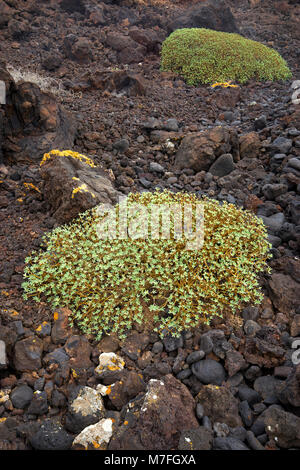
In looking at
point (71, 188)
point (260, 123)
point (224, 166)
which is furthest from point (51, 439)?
point (260, 123)

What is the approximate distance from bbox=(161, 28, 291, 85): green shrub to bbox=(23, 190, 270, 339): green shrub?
9.26m

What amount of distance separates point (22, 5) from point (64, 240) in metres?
14.2

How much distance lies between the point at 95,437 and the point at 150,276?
1.90 m

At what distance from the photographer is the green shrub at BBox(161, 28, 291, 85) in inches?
473

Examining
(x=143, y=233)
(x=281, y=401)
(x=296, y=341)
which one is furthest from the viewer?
(x=143, y=233)

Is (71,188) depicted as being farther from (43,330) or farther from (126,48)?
(126,48)

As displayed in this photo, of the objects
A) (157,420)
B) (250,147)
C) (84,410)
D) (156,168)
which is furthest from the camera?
(250,147)

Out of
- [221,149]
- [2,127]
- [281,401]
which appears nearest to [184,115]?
[221,149]

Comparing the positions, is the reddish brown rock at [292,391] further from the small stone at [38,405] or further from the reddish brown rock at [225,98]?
the reddish brown rock at [225,98]

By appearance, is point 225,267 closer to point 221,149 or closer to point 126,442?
point 126,442

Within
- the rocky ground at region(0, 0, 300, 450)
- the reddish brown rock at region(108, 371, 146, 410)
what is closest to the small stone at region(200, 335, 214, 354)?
the rocky ground at region(0, 0, 300, 450)

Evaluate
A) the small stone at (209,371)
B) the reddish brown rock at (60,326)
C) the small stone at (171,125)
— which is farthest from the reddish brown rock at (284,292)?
the small stone at (171,125)

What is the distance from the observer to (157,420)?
2684mm

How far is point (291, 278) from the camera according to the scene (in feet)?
14.0
